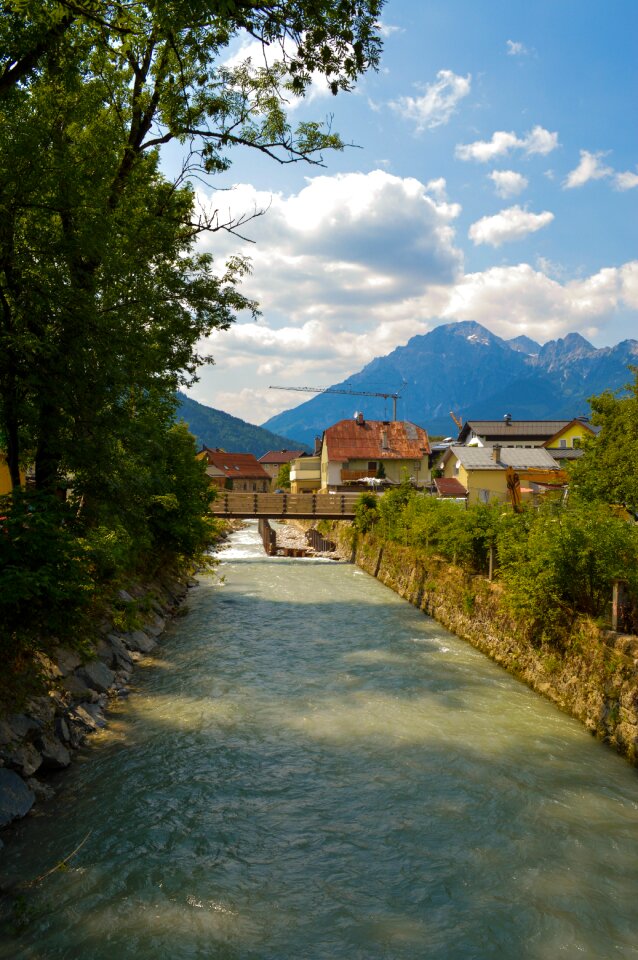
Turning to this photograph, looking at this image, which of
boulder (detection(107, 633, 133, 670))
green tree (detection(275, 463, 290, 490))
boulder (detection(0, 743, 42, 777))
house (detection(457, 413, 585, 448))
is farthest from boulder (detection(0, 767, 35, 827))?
green tree (detection(275, 463, 290, 490))

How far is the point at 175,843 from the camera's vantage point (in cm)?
716

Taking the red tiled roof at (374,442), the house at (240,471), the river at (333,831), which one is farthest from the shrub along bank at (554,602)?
the house at (240,471)

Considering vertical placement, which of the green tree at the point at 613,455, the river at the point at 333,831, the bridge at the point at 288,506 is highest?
the green tree at the point at 613,455

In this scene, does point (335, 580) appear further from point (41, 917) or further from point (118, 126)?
point (41, 917)

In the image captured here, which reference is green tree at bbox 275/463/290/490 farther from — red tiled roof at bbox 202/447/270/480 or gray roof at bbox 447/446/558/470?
gray roof at bbox 447/446/558/470

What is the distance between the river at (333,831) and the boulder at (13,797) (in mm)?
210

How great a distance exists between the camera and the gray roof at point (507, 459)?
44.2 meters

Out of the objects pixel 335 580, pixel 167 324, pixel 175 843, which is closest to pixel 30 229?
pixel 167 324

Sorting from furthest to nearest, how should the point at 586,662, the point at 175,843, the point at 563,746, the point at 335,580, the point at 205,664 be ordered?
the point at 335,580 → the point at 205,664 → the point at 586,662 → the point at 563,746 → the point at 175,843

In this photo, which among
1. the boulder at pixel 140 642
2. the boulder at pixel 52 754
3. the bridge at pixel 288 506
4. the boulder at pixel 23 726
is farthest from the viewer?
the bridge at pixel 288 506

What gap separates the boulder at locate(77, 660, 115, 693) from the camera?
11.6m

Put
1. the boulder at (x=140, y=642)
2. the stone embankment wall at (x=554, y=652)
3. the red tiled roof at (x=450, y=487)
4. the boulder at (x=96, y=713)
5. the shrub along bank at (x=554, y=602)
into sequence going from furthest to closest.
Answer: the red tiled roof at (x=450, y=487) < the boulder at (x=140, y=642) < the boulder at (x=96, y=713) < the shrub along bank at (x=554, y=602) < the stone embankment wall at (x=554, y=652)

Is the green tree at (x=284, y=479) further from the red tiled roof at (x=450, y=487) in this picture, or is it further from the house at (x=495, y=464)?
the red tiled roof at (x=450, y=487)

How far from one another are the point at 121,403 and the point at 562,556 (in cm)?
893
